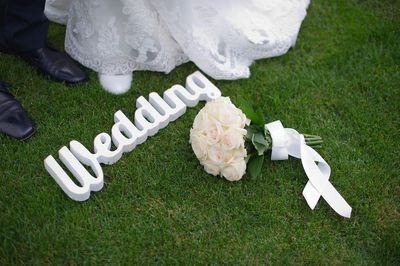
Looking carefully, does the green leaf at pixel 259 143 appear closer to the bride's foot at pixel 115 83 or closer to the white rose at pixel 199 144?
the white rose at pixel 199 144

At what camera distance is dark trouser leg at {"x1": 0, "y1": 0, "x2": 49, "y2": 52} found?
6.09ft

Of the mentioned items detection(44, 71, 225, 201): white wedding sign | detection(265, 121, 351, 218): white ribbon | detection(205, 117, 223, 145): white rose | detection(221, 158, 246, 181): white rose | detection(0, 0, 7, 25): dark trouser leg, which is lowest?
detection(265, 121, 351, 218): white ribbon

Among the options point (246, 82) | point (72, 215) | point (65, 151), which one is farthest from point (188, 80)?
point (72, 215)

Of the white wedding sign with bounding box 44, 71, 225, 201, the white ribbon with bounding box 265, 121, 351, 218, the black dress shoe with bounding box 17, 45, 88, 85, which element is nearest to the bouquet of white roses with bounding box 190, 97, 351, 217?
the white ribbon with bounding box 265, 121, 351, 218

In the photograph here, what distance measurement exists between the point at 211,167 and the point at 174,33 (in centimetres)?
74

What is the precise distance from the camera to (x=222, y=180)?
1.92 meters

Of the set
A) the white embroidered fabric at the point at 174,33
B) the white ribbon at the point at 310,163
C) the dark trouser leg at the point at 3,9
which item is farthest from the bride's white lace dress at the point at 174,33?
the white ribbon at the point at 310,163

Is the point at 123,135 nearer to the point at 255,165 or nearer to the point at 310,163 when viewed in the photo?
the point at 255,165

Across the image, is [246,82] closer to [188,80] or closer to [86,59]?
[188,80]

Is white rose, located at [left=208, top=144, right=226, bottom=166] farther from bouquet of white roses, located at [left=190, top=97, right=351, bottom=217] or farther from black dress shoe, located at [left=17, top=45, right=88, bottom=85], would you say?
black dress shoe, located at [left=17, top=45, right=88, bottom=85]

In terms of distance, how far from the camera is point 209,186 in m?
1.90

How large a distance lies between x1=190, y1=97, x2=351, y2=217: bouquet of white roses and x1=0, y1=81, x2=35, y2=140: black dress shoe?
725 mm

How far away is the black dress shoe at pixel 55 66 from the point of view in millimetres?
2135

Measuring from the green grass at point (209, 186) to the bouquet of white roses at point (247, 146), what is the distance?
67 millimetres
